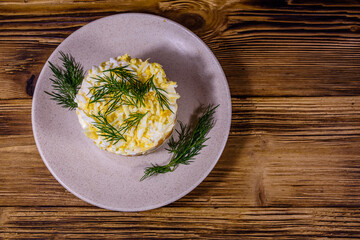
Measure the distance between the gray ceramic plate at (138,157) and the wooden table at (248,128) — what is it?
0.69 ft

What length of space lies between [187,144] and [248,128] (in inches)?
18.1

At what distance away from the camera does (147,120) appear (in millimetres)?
1651

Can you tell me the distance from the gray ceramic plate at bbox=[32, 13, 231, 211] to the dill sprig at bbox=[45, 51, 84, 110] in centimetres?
4

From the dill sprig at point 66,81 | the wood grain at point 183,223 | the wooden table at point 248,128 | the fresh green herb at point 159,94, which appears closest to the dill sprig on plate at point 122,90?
the fresh green herb at point 159,94

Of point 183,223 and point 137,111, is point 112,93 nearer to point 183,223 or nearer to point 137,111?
point 137,111

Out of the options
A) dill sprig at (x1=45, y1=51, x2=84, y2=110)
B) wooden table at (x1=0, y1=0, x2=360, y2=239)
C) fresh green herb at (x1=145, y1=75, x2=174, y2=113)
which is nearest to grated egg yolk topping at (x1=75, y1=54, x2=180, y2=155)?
fresh green herb at (x1=145, y1=75, x2=174, y2=113)

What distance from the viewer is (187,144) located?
73.6 inches

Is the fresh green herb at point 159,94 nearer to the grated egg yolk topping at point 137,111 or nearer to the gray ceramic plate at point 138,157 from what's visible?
the grated egg yolk topping at point 137,111

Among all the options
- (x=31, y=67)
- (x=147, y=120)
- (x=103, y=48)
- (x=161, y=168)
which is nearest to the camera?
(x=147, y=120)

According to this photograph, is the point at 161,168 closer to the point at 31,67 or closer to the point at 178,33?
the point at 178,33

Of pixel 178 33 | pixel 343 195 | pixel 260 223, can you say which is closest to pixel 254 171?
pixel 260 223

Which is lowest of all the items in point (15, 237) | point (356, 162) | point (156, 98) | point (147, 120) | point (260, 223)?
point (15, 237)

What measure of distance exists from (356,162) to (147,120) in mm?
1473

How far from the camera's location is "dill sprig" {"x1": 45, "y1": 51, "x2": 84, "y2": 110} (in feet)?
6.03
